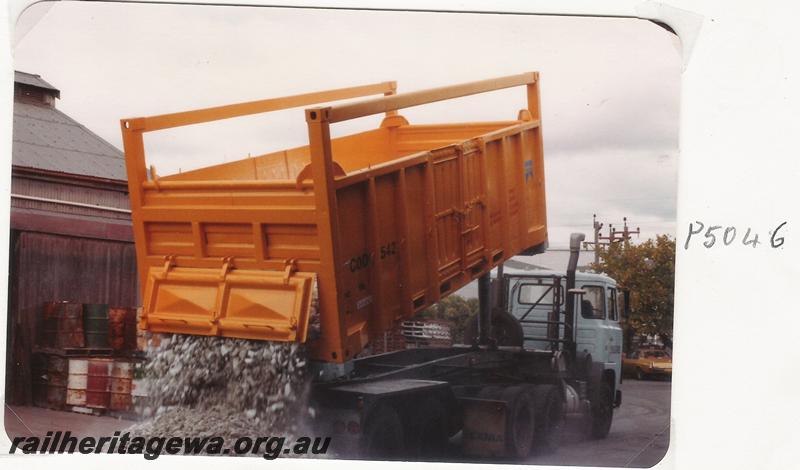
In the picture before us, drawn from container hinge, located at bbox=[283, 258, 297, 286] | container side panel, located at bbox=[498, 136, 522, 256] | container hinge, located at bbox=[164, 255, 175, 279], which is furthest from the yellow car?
container hinge, located at bbox=[164, 255, 175, 279]

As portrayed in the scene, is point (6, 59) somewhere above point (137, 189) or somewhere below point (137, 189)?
above

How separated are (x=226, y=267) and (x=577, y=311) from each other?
1982mm

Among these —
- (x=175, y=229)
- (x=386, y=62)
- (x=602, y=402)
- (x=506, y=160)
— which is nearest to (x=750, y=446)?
(x=602, y=402)

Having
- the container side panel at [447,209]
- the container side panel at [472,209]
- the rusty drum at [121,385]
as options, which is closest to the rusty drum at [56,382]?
the rusty drum at [121,385]

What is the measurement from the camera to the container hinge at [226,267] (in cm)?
477

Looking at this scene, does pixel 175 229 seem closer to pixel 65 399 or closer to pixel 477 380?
pixel 65 399

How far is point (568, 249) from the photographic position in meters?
4.98

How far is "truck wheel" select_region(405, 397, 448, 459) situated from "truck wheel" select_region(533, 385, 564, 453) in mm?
464

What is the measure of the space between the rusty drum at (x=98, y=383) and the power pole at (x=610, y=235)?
2384mm

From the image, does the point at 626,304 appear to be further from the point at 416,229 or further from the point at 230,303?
the point at 230,303

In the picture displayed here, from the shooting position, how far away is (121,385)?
4777 mm

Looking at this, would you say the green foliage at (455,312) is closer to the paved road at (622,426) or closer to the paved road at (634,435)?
the paved road at (622,426)

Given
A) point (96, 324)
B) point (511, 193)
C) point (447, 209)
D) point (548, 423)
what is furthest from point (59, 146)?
point (548, 423)

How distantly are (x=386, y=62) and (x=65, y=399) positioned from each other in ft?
7.28
